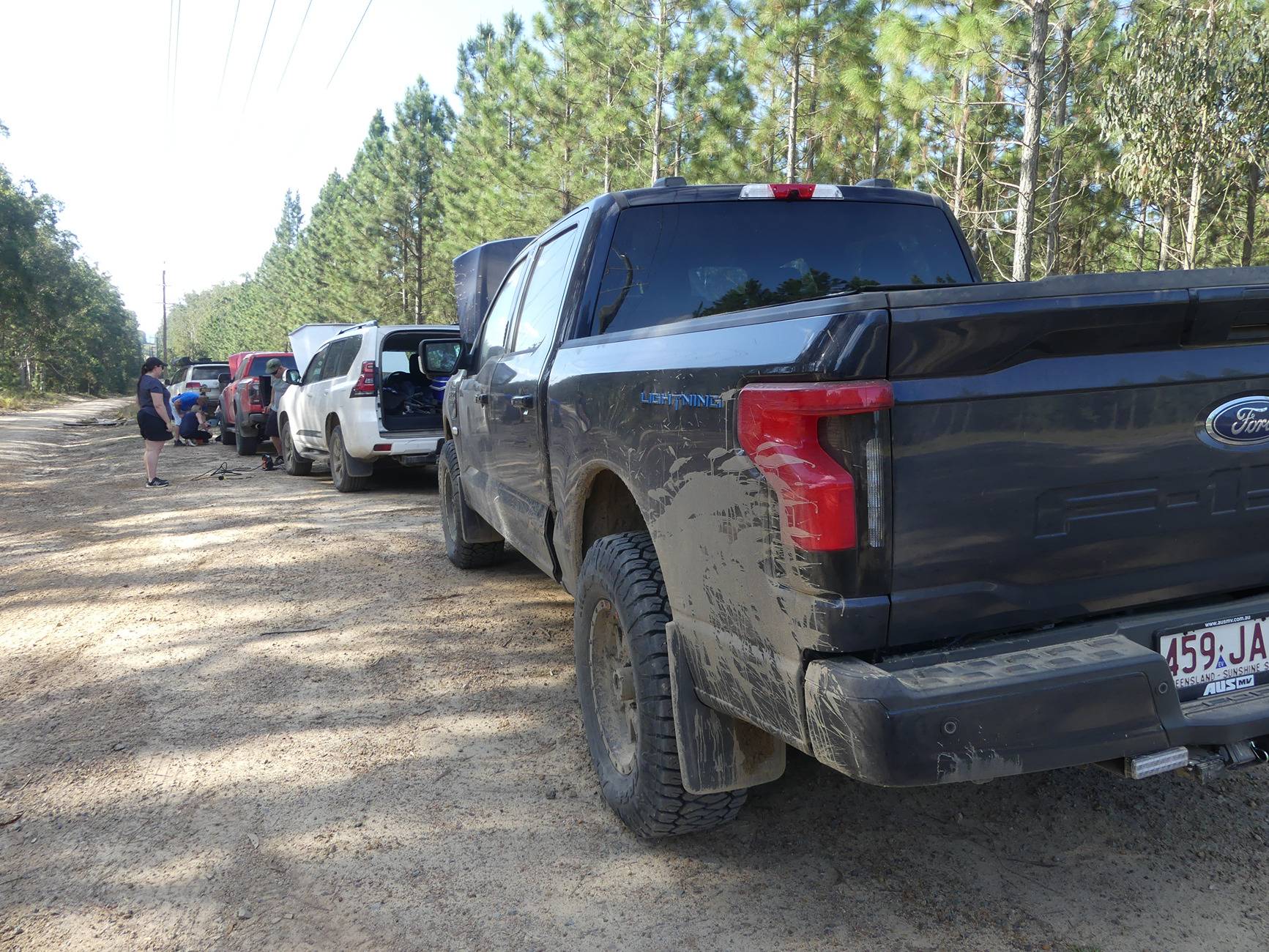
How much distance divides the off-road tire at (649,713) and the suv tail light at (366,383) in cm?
724

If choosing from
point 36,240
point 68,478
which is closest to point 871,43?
point 68,478

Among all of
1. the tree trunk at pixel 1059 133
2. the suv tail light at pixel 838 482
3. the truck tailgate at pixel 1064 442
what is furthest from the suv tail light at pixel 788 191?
the tree trunk at pixel 1059 133

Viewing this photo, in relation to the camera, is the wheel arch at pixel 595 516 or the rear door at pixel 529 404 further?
the rear door at pixel 529 404

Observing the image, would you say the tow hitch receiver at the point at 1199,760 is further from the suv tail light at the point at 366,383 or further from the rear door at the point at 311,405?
the rear door at the point at 311,405

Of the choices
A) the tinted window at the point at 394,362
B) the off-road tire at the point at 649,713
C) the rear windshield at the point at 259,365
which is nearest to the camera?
the off-road tire at the point at 649,713

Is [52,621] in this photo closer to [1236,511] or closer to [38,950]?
[38,950]

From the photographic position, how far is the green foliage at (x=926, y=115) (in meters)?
15.2

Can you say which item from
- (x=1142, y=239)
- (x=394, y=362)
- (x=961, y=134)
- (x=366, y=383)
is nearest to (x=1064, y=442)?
(x=366, y=383)

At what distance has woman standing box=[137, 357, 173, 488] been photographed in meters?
11.4

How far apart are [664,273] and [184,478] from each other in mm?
10974

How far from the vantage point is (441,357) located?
826 centimetres

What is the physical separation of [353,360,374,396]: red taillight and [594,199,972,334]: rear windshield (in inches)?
258

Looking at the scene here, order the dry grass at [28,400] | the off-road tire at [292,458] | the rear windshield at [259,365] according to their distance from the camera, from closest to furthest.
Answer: the off-road tire at [292,458] → the rear windshield at [259,365] → the dry grass at [28,400]

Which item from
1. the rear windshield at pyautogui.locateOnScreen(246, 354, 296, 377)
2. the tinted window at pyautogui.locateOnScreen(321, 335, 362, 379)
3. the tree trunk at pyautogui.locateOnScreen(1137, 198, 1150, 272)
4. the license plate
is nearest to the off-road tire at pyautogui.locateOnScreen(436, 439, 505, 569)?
the tinted window at pyautogui.locateOnScreen(321, 335, 362, 379)
